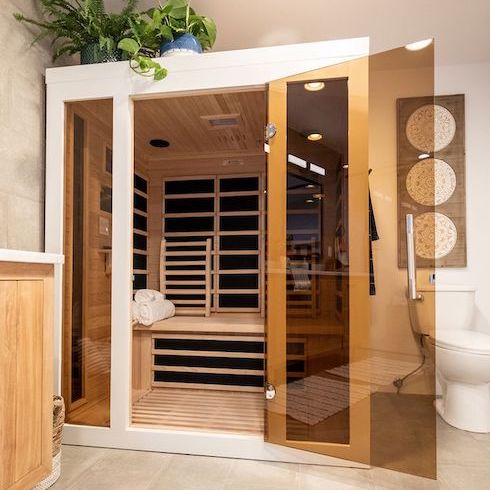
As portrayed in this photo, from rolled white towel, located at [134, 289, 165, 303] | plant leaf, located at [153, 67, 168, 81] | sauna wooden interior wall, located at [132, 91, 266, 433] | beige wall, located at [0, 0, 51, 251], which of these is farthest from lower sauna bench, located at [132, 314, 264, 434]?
plant leaf, located at [153, 67, 168, 81]

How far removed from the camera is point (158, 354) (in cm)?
271

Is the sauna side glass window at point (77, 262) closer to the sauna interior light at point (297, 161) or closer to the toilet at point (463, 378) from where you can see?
the sauna interior light at point (297, 161)

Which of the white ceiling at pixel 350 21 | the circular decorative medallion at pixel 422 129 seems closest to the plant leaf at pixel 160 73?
the white ceiling at pixel 350 21

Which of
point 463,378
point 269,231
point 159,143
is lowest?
point 463,378

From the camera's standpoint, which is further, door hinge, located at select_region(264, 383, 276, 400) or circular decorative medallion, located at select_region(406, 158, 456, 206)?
door hinge, located at select_region(264, 383, 276, 400)

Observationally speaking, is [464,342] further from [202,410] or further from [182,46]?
[182,46]

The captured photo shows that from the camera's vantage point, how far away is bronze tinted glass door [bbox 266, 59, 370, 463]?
1.68 m

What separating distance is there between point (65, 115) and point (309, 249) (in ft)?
4.81

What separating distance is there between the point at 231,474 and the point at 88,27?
2.27 m

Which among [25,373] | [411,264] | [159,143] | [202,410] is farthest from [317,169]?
[159,143]

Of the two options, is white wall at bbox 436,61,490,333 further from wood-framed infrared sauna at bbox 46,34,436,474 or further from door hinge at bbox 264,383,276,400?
door hinge at bbox 264,383,276,400

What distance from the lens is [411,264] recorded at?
161 cm

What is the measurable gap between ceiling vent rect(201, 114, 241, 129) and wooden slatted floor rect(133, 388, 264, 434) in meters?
1.85

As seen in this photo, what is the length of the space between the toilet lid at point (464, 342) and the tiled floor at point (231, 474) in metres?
0.49
